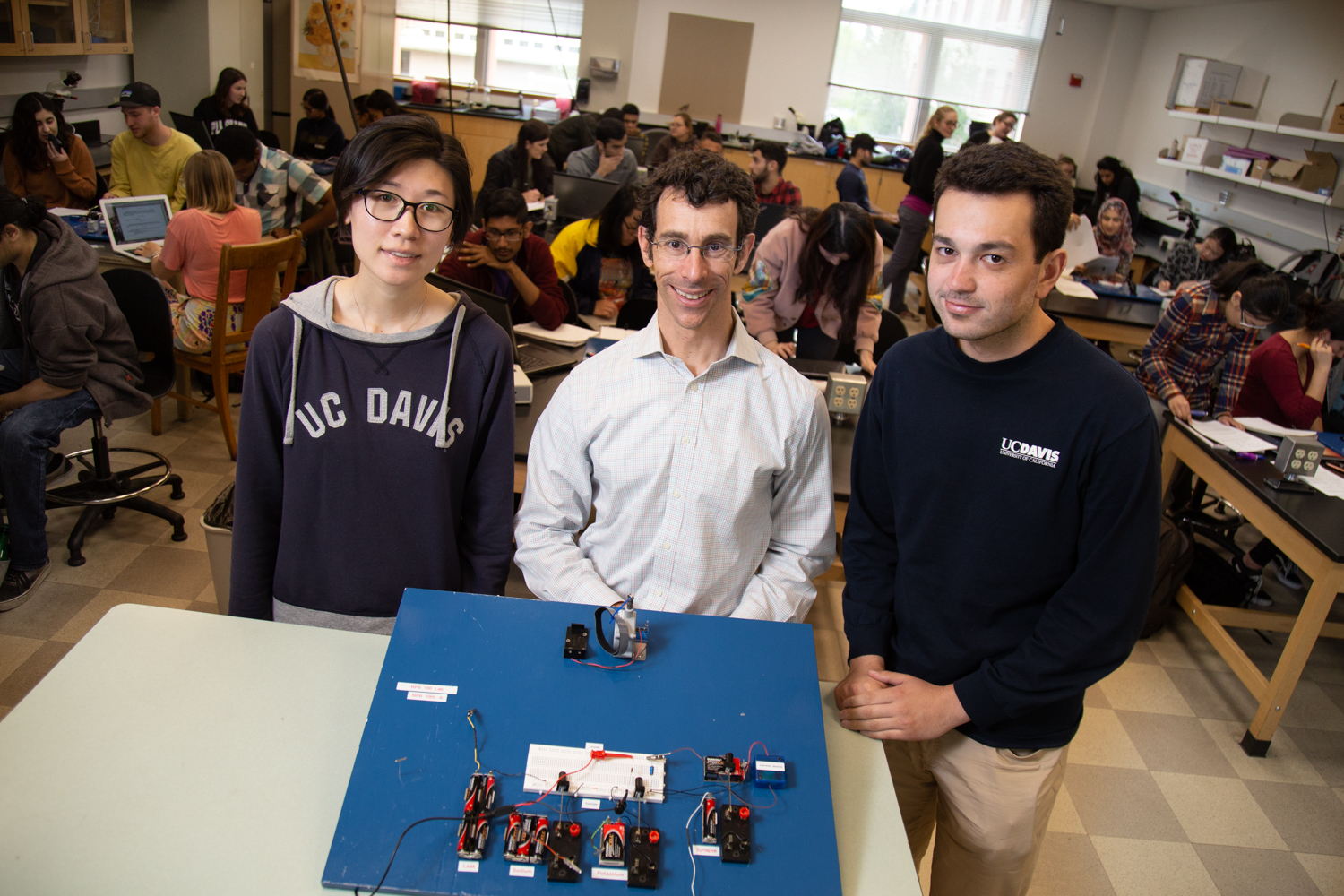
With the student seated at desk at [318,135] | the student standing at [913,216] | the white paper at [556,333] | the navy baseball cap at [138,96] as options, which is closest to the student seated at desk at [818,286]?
the white paper at [556,333]

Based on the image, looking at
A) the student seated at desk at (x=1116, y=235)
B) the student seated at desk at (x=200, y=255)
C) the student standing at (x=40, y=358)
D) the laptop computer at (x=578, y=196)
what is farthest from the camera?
the student seated at desk at (x=1116, y=235)

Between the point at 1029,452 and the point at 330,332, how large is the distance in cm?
103

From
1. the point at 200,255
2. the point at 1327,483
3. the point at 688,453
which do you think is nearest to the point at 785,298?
the point at 1327,483

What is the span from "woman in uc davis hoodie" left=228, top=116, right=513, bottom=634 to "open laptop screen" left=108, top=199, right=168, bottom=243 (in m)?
3.01

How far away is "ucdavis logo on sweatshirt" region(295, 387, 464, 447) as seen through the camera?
1.29 m

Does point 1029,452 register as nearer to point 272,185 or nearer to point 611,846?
point 611,846

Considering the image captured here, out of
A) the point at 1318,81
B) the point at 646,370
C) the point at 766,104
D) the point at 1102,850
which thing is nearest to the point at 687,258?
the point at 646,370

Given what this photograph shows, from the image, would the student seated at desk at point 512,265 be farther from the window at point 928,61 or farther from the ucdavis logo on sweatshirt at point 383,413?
the window at point 928,61

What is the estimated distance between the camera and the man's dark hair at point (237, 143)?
410 cm

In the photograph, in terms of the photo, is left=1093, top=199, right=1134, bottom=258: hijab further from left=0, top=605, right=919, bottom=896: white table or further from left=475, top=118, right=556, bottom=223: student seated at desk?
left=0, top=605, right=919, bottom=896: white table

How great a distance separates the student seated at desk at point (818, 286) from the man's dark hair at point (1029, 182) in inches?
75.2

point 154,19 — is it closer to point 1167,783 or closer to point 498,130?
point 498,130

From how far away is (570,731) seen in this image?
1022 mm

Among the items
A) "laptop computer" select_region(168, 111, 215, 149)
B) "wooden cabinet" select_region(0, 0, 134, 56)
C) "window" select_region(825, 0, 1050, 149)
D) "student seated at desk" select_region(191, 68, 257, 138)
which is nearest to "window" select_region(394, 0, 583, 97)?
"window" select_region(825, 0, 1050, 149)
